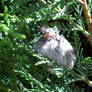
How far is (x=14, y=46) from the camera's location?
55 cm

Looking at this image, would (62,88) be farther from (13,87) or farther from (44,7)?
(44,7)

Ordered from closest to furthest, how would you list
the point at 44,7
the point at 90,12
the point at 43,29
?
the point at 44,7 → the point at 90,12 → the point at 43,29

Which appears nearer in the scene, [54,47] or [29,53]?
[29,53]

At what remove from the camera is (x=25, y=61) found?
0.55 metres

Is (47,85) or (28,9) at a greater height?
(28,9)

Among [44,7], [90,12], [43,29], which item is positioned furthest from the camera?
[43,29]

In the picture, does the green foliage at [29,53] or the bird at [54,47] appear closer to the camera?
the green foliage at [29,53]

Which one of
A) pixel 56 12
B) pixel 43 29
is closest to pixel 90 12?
pixel 56 12

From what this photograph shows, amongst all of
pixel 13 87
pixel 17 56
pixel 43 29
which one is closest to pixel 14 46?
pixel 17 56

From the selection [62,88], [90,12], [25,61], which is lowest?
[62,88]

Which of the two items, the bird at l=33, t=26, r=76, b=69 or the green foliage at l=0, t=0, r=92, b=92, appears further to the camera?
the bird at l=33, t=26, r=76, b=69

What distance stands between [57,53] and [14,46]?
387mm

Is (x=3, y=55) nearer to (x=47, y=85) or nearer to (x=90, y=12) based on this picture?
(x=47, y=85)

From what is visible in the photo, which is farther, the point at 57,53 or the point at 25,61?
the point at 57,53
